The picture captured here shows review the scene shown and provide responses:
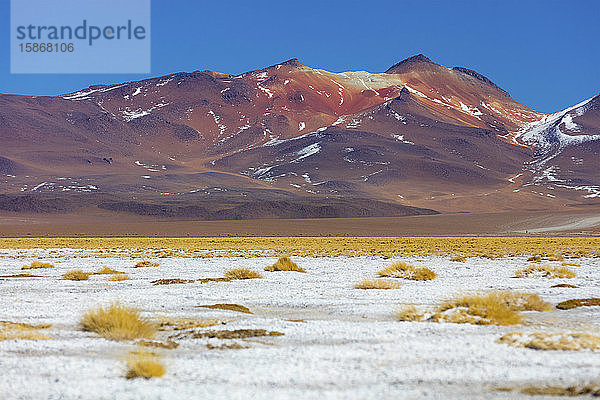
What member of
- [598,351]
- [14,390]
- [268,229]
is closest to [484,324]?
[598,351]

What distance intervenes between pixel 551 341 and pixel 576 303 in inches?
206

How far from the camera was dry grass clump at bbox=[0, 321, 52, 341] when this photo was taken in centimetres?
990

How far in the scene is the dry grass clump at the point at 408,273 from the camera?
20656 millimetres

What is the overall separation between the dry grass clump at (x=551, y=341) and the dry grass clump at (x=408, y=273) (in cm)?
1111

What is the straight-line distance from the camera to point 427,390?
23.4 ft

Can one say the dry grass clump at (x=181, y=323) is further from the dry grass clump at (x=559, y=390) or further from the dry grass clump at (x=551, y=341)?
the dry grass clump at (x=559, y=390)

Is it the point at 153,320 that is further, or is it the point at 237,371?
the point at 153,320

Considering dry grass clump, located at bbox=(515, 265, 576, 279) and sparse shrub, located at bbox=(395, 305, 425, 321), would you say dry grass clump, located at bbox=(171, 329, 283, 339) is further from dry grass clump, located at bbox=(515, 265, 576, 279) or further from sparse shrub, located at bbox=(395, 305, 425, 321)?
dry grass clump, located at bbox=(515, 265, 576, 279)

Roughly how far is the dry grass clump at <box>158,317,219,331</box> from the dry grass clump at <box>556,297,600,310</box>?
21.8ft

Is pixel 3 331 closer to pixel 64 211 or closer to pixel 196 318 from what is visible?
pixel 196 318

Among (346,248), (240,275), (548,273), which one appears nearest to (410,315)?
(240,275)

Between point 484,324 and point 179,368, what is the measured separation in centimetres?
509

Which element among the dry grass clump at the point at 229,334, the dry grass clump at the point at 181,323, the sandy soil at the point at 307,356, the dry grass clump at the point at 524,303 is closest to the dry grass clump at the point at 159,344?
the sandy soil at the point at 307,356

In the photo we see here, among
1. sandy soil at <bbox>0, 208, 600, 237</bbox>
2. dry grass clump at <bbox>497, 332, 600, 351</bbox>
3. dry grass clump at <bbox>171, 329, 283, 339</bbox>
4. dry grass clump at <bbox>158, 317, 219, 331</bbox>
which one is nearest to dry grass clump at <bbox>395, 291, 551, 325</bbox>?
dry grass clump at <bbox>497, 332, 600, 351</bbox>
